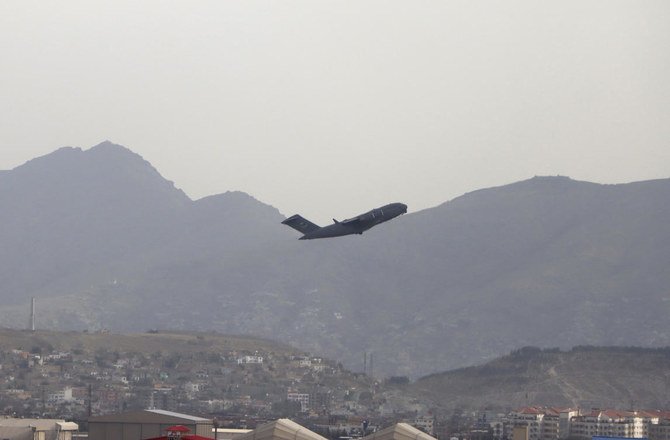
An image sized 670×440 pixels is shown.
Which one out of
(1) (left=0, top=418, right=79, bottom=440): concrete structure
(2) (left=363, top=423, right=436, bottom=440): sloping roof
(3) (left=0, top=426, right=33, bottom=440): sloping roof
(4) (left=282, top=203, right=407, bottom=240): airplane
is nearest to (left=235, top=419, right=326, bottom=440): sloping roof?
(2) (left=363, top=423, right=436, bottom=440): sloping roof

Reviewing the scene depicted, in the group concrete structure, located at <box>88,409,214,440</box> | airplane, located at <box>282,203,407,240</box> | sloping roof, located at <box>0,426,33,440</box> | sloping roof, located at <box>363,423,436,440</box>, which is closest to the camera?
sloping roof, located at <box>363,423,436,440</box>

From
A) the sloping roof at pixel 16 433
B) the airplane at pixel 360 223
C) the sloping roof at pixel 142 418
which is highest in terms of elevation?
the airplane at pixel 360 223

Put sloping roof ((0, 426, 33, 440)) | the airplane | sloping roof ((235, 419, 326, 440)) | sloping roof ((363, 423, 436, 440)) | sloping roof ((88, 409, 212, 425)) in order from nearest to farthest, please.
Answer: sloping roof ((235, 419, 326, 440))
sloping roof ((363, 423, 436, 440))
sloping roof ((88, 409, 212, 425))
sloping roof ((0, 426, 33, 440))
the airplane

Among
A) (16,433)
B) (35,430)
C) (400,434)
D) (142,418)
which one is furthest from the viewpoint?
(35,430)

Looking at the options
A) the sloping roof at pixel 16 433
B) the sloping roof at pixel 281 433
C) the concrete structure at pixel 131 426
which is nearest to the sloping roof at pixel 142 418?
the concrete structure at pixel 131 426

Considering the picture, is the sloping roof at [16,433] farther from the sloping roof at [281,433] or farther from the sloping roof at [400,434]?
the sloping roof at [400,434]

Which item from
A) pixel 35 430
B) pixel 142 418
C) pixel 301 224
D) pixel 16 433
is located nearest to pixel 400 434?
pixel 142 418

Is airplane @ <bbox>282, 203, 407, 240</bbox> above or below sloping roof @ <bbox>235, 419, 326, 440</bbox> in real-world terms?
above

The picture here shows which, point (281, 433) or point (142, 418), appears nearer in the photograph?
point (281, 433)

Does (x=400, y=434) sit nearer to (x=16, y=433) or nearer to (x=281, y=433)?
(x=281, y=433)

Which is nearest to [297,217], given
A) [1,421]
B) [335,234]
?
[335,234]

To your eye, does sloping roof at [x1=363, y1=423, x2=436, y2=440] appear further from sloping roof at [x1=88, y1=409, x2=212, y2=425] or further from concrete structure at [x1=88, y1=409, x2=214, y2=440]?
sloping roof at [x1=88, y1=409, x2=212, y2=425]

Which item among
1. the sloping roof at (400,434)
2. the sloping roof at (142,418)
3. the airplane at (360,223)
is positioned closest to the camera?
the sloping roof at (400,434)

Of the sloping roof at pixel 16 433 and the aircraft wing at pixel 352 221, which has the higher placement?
the aircraft wing at pixel 352 221
